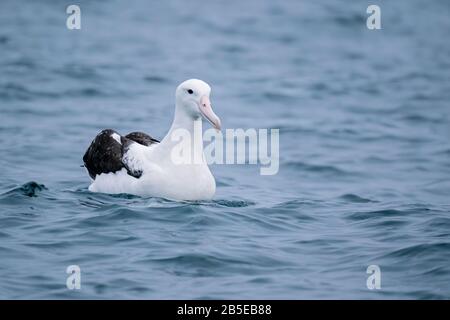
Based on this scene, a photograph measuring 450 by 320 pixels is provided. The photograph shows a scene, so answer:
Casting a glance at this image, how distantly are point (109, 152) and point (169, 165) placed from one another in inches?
43.6

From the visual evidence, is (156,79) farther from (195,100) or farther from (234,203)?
(195,100)

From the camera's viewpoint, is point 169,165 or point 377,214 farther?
point 377,214

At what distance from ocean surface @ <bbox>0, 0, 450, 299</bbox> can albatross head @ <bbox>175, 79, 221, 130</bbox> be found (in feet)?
4.05

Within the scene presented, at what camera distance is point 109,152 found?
13648mm

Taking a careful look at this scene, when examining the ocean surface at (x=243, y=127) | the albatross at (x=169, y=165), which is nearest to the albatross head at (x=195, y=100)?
the albatross at (x=169, y=165)

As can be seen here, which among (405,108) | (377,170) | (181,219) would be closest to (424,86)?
(405,108)

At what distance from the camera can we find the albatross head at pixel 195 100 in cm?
1292

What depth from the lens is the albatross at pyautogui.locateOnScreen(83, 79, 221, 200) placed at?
1287 cm

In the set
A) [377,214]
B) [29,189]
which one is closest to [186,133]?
[29,189]

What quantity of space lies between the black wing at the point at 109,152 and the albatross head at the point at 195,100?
1.02 m

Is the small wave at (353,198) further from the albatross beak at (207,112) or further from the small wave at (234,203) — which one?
the albatross beak at (207,112)

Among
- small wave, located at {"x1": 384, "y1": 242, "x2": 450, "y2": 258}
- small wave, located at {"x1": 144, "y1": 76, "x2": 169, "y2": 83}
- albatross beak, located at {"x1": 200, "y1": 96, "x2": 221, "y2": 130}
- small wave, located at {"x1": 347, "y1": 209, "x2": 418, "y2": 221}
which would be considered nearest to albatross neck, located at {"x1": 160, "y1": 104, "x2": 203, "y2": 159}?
albatross beak, located at {"x1": 200, "y1": 96, "x2": 221, "y2": 130}

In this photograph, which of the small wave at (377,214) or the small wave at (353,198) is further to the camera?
the small wave at (353,198)

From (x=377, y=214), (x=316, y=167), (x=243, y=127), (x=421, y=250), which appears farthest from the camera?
(x=243, y=127)
